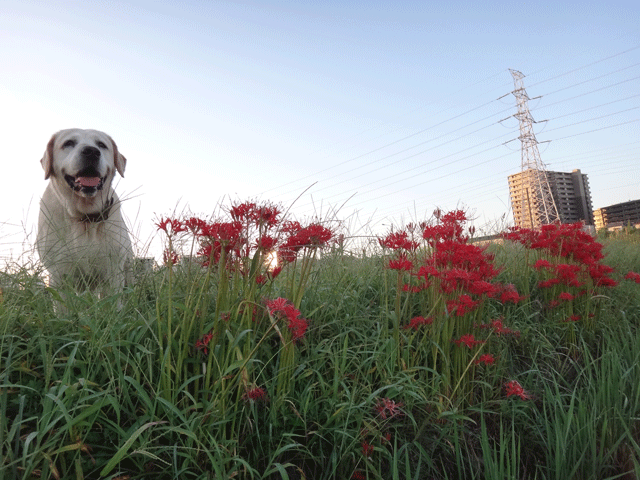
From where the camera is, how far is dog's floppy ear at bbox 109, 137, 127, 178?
3.69 m

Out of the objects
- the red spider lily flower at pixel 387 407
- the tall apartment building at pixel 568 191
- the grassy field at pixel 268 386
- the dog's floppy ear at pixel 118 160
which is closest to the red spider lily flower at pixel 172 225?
the grassy field at pixel 268 386

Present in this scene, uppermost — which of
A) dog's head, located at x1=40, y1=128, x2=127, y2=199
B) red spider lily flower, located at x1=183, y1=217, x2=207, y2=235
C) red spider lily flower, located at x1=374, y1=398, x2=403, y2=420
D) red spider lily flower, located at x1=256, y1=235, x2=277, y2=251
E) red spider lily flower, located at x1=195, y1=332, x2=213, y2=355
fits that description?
dog's head, located at x1=40, y1=128, x2=127, y2=199

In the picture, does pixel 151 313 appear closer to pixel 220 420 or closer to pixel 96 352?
pixel 96 352

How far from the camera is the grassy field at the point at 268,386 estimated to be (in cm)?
152

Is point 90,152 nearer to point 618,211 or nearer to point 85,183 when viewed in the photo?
point 85,183

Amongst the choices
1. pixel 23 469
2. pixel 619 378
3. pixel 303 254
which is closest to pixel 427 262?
pixel 303 254

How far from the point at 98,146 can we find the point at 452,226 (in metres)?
2.70

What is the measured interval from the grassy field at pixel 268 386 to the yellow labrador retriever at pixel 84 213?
1.08 ft

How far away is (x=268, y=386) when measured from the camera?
1.82 meters

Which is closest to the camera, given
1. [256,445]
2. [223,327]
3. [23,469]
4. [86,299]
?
[23,469]

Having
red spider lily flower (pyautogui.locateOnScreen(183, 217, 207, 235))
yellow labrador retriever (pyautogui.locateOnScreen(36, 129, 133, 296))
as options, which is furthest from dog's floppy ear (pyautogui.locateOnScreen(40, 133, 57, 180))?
red spider lily flower (pyautogui.locateOnScreen(183, 217, 207, 235))

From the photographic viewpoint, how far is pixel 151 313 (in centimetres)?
205

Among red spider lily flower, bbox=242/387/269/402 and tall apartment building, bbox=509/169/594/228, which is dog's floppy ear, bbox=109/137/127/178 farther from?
tall apartment building, bbox=509/169/594/228

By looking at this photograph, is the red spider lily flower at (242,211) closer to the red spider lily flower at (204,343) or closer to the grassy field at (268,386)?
the grassy field at (268,386)
